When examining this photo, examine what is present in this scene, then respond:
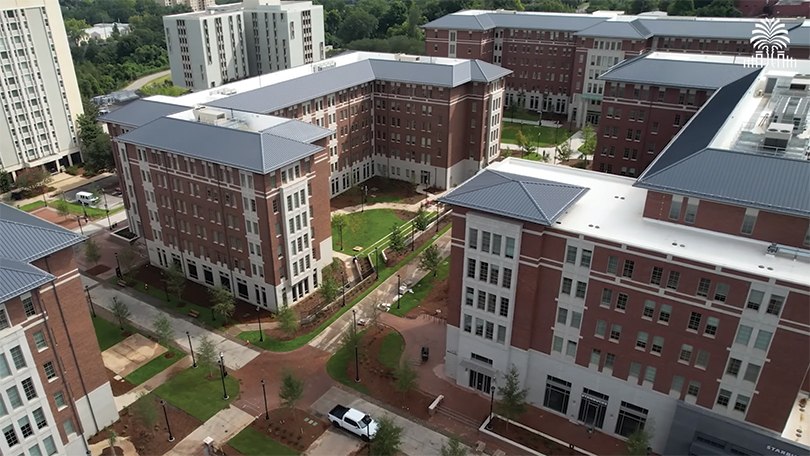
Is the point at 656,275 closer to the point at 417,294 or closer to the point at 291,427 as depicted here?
the point at 417,294

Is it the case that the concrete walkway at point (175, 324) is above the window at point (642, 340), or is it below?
below

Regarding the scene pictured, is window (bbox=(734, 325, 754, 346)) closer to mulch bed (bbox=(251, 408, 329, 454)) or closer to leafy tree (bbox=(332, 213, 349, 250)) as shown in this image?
mulch bed (bbox=(251, 408, 329, 454))

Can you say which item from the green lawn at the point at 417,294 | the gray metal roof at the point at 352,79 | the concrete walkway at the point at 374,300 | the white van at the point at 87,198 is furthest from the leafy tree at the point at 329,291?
the white van at the point at 87,198

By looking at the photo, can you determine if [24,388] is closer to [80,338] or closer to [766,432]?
[80,338]

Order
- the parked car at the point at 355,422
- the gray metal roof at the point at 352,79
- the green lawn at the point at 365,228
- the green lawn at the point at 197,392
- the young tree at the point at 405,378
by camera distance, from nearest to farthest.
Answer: the parked car at the point at 355,422 → the young tree at the point at 405,378 → the green lawn at the point at 197,392 → the gray metal roof at the point at 352,79 → the green lawn at the point at 365,228

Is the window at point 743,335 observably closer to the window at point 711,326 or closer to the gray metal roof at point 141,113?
the window at point 711,326
